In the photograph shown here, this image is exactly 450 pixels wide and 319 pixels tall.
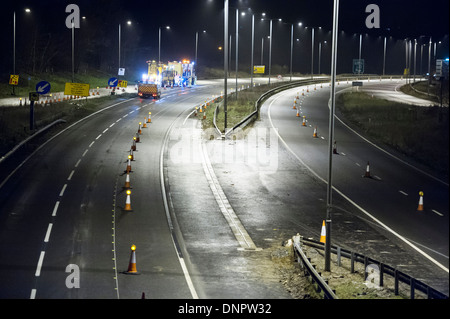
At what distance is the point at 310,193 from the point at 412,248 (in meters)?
8.74

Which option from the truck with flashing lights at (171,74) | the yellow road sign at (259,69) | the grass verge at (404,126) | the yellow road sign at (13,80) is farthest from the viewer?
the yellow road sign at (259,69)

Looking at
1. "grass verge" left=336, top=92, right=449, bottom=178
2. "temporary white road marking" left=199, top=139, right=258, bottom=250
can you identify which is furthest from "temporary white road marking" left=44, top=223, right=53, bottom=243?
"grass verge" left=336, top=92, right=449, bottom=178

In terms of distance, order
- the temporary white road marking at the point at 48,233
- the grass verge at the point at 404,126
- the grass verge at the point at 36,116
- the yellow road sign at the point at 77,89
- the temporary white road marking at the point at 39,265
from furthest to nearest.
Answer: the yellow road sign at the point at 77,89 → the grass verge at the point at 36,116 → the grass verge at the point at 404,126 → the temporary white road marking at the point at 48,233 → the temporary white road marking at the point at 39,265

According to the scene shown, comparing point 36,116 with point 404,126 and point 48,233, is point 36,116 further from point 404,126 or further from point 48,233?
point 48,233

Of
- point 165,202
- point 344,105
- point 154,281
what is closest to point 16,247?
point 154,281

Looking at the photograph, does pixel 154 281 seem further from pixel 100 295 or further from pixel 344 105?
pixel 344 105

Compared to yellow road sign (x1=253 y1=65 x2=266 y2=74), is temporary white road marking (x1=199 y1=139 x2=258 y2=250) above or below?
below

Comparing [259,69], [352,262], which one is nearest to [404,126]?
[352,262]

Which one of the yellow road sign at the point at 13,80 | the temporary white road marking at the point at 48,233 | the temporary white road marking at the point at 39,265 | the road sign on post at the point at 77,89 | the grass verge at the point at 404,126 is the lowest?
the temporary white road marking at the point at 39,265

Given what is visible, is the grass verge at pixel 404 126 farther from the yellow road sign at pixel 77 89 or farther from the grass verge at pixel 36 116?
the grass verge at pixel 36 116

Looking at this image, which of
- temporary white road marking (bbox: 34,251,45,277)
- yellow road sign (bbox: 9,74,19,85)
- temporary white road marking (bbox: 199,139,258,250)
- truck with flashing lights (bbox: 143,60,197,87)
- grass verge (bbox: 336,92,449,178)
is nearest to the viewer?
temporary white road marking (bbox: 34,251,45,277)

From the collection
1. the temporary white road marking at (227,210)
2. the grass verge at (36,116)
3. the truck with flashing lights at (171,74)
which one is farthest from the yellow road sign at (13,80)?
the temporary white road marking at (227,210)

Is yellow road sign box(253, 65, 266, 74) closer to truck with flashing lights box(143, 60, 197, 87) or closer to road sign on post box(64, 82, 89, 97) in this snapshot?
truck with flashing lights box(143, 60, 197, 87)

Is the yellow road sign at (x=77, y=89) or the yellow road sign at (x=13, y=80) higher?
the yellow road sign at (x=13, y=80)
